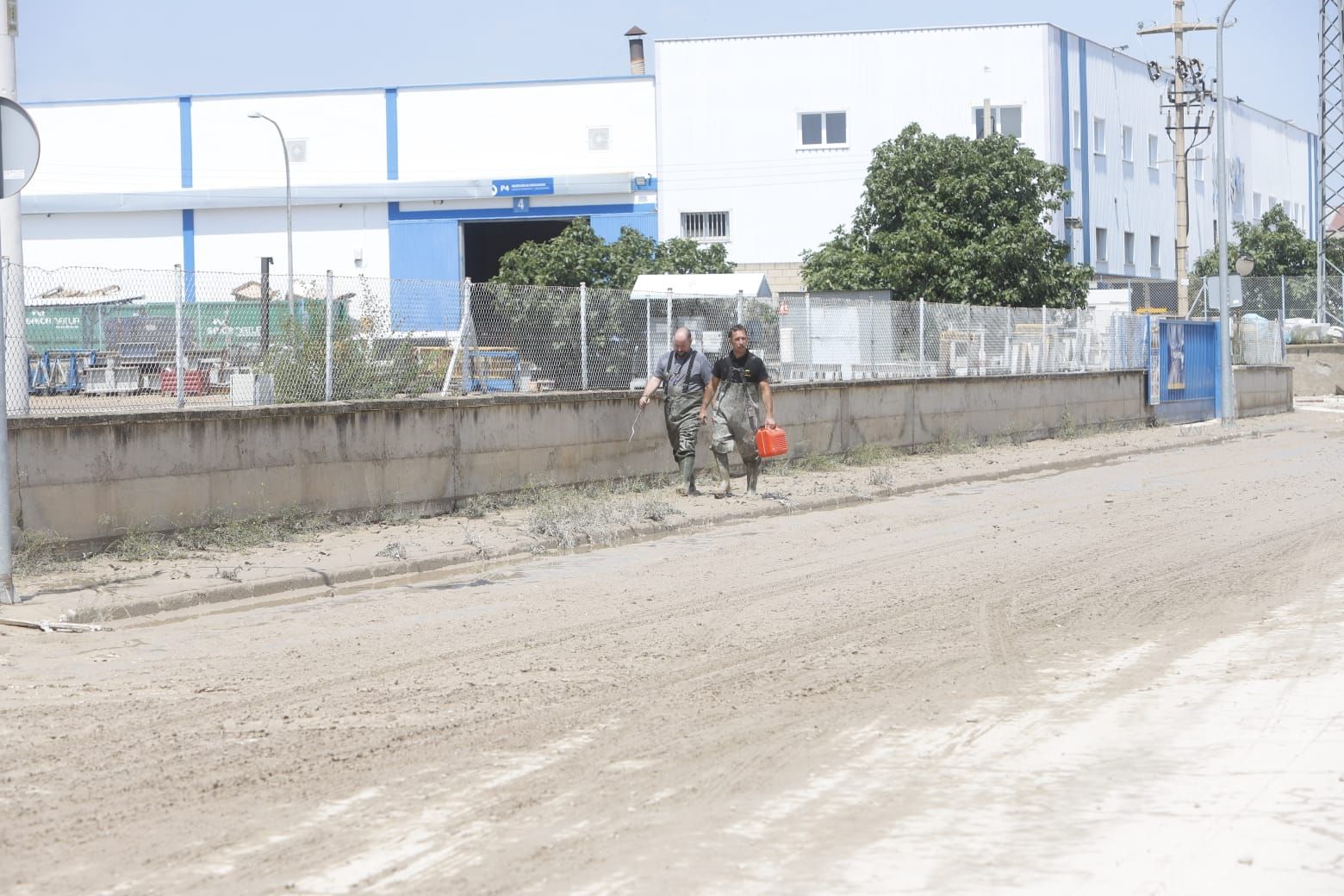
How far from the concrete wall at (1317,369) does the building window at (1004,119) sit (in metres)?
10.8

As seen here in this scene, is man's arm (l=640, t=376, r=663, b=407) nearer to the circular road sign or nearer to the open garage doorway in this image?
the circular road sign

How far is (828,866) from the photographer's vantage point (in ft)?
15.4

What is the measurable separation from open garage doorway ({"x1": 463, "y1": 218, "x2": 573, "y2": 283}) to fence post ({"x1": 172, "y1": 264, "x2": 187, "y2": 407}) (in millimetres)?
40055

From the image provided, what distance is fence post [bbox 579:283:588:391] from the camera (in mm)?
17203

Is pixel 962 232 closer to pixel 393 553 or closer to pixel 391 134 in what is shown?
pixel 391 134

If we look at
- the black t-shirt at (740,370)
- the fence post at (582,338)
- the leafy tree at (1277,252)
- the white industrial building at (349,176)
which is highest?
the white industrial building at (349,176)

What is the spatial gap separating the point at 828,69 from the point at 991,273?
12701mm

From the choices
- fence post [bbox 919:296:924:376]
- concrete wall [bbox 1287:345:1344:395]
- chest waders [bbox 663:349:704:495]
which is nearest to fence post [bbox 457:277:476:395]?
chest waders [bbox 663:349:704:495]

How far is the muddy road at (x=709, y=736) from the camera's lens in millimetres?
4785

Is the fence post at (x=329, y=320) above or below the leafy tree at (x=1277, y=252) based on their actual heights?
below

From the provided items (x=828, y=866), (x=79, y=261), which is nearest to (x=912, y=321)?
(x=828, y=866)

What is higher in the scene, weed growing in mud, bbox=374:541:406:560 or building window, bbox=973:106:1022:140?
building window, bbox=973:106:1022:140

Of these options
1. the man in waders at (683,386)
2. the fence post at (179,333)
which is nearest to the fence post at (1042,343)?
the man in waders at (683,386)

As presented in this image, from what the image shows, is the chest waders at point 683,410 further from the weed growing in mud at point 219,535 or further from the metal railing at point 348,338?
the weed growing in mud at point 219,535
